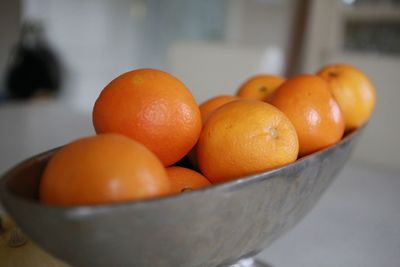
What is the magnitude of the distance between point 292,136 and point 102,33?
3910 mm

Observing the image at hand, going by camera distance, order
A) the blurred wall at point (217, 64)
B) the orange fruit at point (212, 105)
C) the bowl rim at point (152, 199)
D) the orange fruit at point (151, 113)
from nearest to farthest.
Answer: the bowl rim at point (152, 199) < the orange fruit at point (151, 113) < the orange fruit at point (212, 105) < the blurred wall at point (217, 64)

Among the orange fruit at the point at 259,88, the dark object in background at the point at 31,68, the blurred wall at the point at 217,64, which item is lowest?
the dark object in background at the point at 31,68

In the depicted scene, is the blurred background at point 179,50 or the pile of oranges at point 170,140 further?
the blurred background at point 179,50

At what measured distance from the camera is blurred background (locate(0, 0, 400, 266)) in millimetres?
1278

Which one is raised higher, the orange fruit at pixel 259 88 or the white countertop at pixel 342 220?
the orange fruit at pixel 259 88

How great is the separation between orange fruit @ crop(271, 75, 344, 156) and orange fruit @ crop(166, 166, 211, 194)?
0.37 ft

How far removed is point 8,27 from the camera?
3906 mm

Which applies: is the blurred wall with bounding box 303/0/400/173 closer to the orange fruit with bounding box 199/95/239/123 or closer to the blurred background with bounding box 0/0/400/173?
the blurred background with bounding box 0/0/400/173

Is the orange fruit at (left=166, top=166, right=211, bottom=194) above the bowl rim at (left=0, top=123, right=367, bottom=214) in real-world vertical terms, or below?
below

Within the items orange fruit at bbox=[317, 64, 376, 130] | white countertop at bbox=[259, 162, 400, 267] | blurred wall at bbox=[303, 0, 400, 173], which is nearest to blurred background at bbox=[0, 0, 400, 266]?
blurred wall at bbox=[303, 0, 400, 173]

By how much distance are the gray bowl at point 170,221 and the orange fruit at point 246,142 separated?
3cm

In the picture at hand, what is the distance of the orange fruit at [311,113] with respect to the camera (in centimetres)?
38

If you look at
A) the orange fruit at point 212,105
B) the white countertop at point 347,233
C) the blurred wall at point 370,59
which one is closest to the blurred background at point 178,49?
the blurred wall at point 370,59

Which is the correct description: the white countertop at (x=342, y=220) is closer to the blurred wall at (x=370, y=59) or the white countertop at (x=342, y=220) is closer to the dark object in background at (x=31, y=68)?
the blurred wall at (x=370, y=59)
